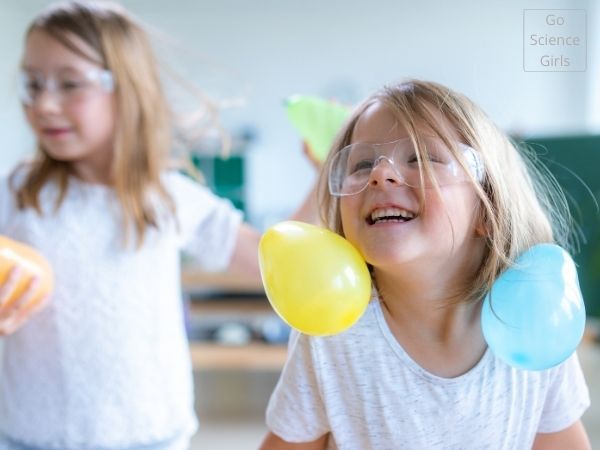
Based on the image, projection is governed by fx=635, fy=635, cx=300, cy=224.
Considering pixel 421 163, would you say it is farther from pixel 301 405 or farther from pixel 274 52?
pixel 274 52

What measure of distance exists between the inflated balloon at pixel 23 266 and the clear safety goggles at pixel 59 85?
0.23 m

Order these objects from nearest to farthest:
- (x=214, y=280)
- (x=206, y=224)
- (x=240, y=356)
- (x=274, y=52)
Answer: (x=206, y=224) < (x=240, y=356) < (x=214, y=280) < (x=274, y=52)

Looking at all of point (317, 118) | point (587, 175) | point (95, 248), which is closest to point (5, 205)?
point (95, 248)

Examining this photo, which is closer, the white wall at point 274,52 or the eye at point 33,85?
the eye at point 33,85

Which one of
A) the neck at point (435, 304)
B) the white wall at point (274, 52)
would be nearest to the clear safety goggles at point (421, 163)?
the neck at point (435, 304)

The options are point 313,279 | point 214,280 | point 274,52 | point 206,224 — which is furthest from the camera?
point 274,52

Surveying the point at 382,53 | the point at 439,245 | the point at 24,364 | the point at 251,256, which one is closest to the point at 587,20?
the point at 439,245

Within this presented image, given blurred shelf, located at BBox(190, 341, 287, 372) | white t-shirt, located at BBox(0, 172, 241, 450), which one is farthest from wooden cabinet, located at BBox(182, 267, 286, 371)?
white t-shirt, located at BBox(0, 172, 241, 450)

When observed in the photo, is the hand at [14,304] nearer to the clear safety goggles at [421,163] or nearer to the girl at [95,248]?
the girl at [95,248]

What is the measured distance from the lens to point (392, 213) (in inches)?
21.9

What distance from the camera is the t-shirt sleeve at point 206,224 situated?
1018mm

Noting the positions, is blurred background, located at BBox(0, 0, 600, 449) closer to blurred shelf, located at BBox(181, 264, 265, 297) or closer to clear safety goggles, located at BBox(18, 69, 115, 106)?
blurred shelf, located at BBox(181, 264, 265, 297)

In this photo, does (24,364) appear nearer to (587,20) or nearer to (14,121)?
(587,20)

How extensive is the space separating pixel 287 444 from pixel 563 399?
0.94 feet
